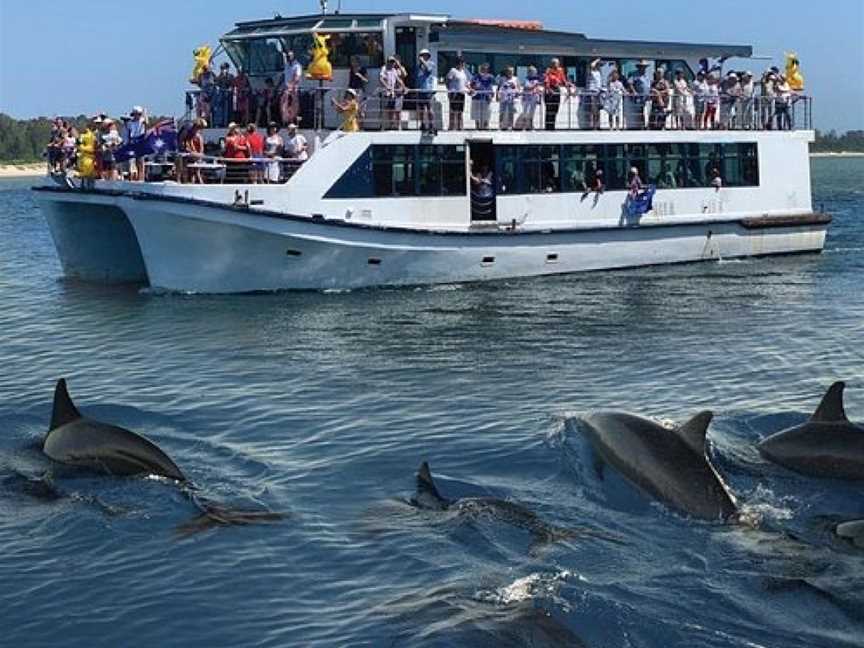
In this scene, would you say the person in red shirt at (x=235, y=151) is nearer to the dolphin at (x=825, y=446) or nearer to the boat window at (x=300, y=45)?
the boat window at (x=300, y=45)

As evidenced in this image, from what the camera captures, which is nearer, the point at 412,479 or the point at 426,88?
the point at 412,479

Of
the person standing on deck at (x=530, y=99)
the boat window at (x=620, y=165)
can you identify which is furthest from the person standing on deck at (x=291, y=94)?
the person standing on deck at (x=530, y=99)

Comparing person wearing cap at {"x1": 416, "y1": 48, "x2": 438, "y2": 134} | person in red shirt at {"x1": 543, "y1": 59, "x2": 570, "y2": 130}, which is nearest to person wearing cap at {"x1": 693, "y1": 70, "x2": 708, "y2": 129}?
person in red shirt at {"x1": 543, "y1": 59, "x2": 570, "y2": 130}

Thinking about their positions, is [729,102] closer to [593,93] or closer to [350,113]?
[593,93]

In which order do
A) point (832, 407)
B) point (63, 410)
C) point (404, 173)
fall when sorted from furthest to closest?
point (404, 173) < point (63, 410) < point (832, 407)

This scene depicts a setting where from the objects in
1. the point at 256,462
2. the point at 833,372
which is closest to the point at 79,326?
the point at 256,462

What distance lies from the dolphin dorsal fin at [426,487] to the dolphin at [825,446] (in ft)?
12.8

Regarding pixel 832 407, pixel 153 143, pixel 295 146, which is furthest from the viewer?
pixel 153 143

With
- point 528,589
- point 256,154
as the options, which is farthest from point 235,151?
point 528,589

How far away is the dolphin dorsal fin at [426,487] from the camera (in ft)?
49.9

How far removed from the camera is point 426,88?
3416 centimetres

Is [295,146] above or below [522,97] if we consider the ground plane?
below

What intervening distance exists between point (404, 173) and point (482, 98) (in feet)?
10.9

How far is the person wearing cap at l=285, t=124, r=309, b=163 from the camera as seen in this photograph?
32.3m
